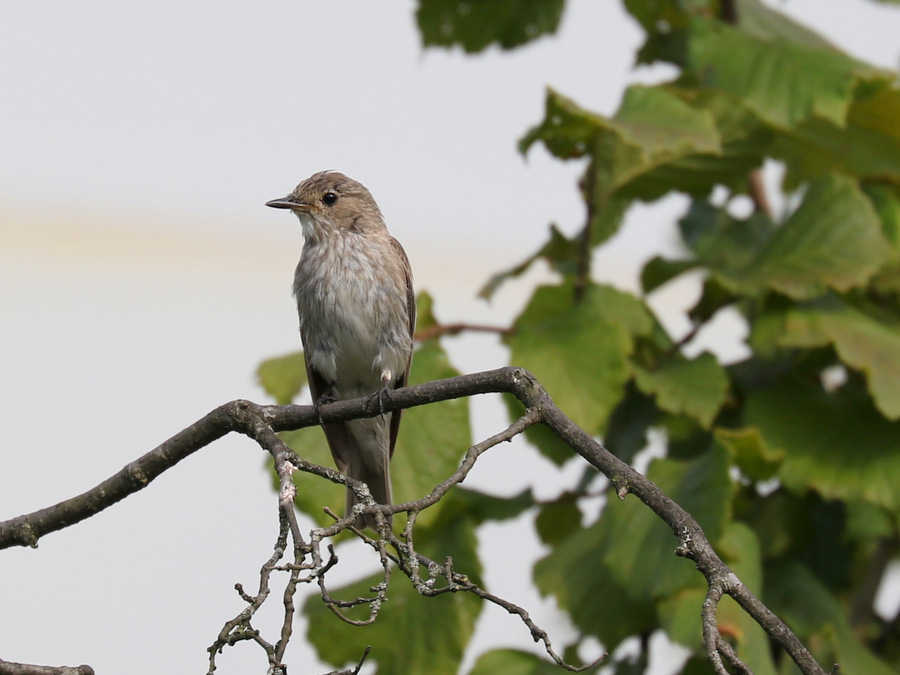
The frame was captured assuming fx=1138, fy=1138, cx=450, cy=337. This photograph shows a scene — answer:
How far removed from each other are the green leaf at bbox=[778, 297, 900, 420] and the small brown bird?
1562 millimetres

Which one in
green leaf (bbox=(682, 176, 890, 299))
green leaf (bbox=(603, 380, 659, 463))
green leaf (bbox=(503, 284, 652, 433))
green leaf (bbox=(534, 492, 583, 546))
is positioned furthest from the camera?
green leaf (bbox=(534, 492, 583, 546))

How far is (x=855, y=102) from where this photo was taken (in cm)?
498

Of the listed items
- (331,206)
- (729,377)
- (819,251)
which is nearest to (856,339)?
(819,251)

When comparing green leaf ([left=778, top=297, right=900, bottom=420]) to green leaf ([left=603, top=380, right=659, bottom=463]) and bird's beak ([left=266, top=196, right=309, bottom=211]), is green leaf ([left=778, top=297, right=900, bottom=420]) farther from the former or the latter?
bird's beak ([left=266, top=196, right=309, bottom=211])

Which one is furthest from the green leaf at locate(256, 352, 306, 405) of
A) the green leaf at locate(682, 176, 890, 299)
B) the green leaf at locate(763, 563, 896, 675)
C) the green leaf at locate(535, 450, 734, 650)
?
the green leaf at locate(763, 563, 896, 675)

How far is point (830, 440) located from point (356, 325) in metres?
2.00

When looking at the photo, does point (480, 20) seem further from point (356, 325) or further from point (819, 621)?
point (819, 621)

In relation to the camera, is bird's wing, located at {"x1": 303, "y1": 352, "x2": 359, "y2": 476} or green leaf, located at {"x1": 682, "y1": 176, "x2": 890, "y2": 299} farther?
green leaf, located at {"x1": 682, "y1": 176, "x2": 890, "y2": 299}

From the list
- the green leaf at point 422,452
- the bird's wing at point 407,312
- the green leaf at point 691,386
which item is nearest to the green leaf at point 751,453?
the green leaf at point 691,386

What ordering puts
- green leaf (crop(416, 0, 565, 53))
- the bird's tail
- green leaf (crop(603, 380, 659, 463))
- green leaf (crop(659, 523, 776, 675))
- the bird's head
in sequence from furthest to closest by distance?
green leaf (crop(416, 0, 565, 53)) < green leaf (crop(603, 380, 659, 463)) < the bird's head < the bird's tail < green leaf (crop(659, 523, 776, 675))

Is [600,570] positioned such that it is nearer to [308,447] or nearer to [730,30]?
[308,447]

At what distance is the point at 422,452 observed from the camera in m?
4.27

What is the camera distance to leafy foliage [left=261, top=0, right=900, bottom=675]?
4305mm

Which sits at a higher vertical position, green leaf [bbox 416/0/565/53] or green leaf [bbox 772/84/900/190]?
green leaf [bbox 416/0/565/53]
